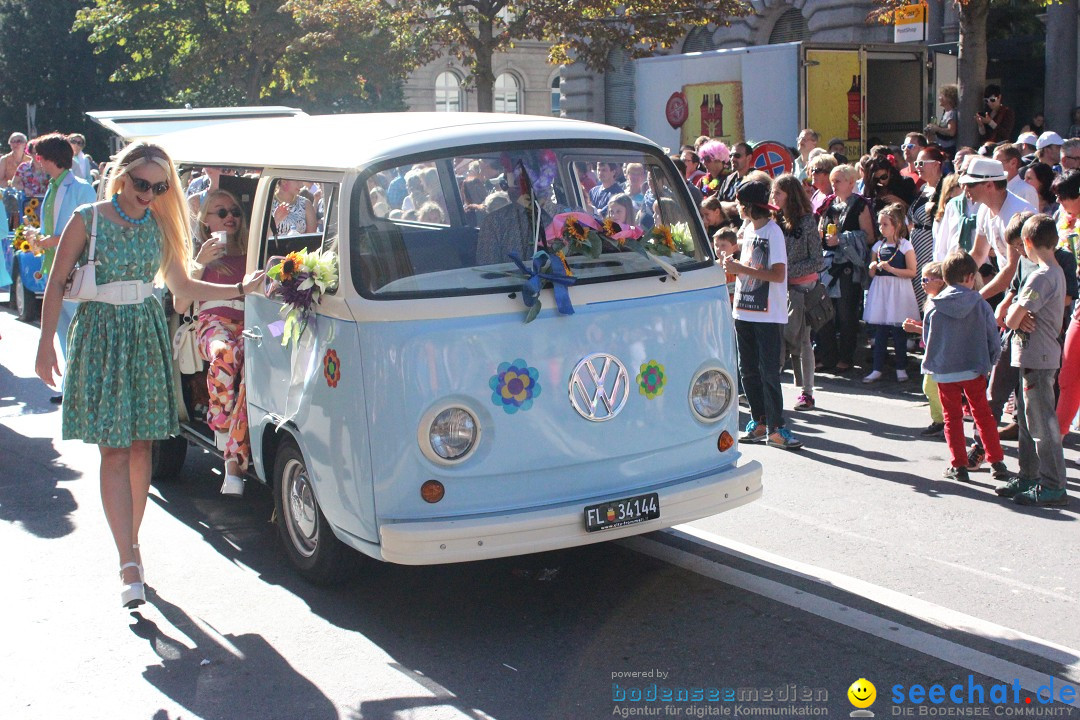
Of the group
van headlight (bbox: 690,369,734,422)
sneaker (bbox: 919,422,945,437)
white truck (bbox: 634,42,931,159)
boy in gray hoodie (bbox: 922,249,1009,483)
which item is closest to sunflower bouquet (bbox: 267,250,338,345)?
van headlight (bbox: 690,369,734,422)

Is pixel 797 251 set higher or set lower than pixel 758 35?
lower

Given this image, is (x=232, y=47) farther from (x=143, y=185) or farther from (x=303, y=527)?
(x=303, y=527)

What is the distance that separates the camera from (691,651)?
5066mm

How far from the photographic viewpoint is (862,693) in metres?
4.58

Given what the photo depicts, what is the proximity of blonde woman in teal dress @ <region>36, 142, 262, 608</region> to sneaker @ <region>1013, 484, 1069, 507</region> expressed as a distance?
4453 millimetres

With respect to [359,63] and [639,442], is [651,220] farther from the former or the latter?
[359,63]

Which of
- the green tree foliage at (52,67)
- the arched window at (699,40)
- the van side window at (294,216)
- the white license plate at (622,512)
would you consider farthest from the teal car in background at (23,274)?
the green tree foliage at (52,67)

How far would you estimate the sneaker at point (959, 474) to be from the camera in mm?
7691

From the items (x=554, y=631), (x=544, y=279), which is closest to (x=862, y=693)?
(x=554, y=631)

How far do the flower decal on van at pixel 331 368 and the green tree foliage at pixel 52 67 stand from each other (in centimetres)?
4832

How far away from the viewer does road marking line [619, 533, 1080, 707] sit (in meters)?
4.81

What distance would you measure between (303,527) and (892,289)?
21.9 feet

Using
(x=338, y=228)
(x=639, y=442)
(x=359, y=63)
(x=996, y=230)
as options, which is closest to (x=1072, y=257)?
(x=996, y=230)

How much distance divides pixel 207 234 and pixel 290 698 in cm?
322
